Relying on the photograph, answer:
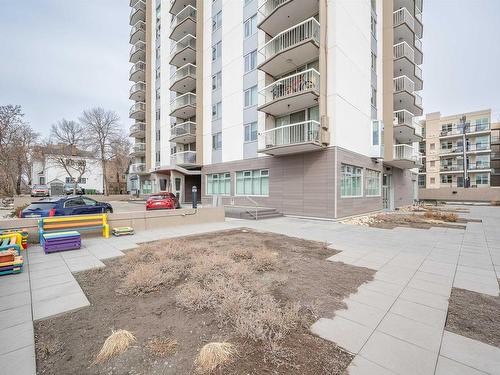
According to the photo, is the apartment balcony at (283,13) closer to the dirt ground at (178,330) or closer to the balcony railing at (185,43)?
the balcony railing at (185,43)

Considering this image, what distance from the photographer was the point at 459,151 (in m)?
45.5

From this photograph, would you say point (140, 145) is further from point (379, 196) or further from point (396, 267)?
point (396, 267)

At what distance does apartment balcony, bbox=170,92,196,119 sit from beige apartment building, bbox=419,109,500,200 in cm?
4554

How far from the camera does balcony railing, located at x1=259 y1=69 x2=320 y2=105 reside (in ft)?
45.8

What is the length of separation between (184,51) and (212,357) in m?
29.2

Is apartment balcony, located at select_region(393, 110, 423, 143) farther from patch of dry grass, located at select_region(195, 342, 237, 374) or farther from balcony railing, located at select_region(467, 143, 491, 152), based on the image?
balcony railing, located at select_region(467, 143, 491, 152)

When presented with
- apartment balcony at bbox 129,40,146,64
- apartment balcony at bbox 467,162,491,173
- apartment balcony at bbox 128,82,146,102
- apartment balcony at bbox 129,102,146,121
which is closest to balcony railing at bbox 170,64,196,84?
apartment balcony at bbox 128,82,146,102

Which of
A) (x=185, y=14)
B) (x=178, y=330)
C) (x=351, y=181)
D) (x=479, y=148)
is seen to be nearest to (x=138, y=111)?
(x=185, y=14)

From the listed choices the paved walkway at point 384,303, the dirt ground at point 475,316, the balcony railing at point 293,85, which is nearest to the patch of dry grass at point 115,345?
the paved walkway at point 384,303

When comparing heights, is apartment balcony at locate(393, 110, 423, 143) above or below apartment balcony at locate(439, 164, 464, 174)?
above

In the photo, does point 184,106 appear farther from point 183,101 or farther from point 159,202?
point 159,202

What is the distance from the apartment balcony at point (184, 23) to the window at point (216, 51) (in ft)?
18.8

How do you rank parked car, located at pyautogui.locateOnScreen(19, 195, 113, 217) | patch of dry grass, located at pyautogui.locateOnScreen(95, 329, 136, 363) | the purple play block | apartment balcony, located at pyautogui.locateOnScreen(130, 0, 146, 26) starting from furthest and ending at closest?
apartment balcony, located at pyautogui.locateOnScreen(130, 0, 146, 26) < parked car, located at pyautogui.locateOnScreen(19, 195, 113, 217) < the purple play block < patch of dry grass, located at pyautogui.locateOnScreen(95, 329, 136, 363)

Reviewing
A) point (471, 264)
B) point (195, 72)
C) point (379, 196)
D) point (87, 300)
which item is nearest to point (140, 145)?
point (195, 72)
